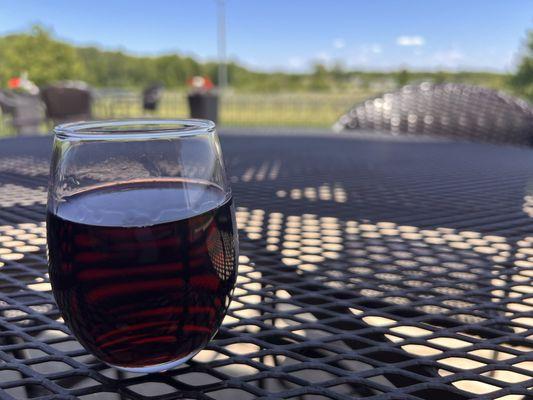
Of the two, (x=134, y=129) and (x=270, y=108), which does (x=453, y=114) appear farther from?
(x=270, y=108)

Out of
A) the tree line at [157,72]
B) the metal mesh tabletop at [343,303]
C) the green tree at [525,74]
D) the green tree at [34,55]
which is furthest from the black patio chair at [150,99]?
the green tree at [525,74]

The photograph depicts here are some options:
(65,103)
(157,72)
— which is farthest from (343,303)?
(157,72)

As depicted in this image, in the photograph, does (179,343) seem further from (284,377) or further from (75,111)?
(75,111)

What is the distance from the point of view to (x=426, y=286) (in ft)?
1.93

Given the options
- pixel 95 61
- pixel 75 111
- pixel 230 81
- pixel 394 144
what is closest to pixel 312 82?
pixel 230 81

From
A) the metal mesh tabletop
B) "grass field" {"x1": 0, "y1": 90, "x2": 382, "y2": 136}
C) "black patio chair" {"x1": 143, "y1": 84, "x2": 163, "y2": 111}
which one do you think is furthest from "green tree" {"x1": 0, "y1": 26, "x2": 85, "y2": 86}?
the metal mesh tabletop

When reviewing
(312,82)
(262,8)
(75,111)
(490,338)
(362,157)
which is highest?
(262,8)

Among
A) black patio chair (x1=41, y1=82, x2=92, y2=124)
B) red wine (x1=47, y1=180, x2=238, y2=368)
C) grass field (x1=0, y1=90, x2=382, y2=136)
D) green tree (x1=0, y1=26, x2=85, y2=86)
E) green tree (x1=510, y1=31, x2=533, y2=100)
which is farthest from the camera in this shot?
green tree (x1=510, y1=31, x2=533, y2=100)

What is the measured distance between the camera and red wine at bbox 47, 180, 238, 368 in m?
0.33

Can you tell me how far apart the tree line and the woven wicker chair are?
17.0 metres

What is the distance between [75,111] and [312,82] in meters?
37.4

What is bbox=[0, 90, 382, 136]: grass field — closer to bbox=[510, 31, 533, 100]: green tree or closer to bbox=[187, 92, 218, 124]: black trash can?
bbox=[187, 92, 218, 124]: black trash can

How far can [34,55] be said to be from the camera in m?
20.1

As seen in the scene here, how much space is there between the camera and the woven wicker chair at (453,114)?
231 centimetres
